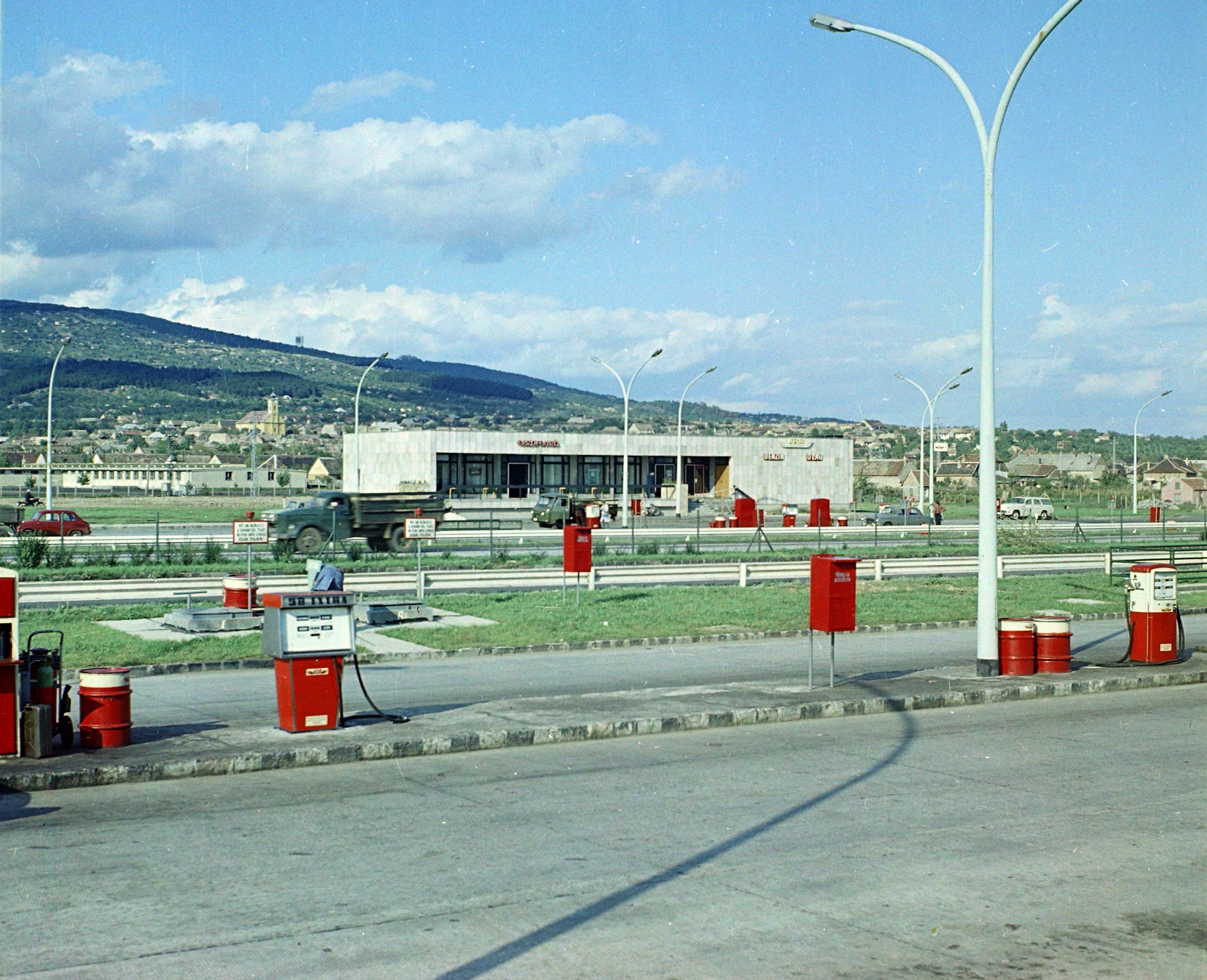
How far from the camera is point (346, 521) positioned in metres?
42.4

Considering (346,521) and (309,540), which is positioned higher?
(346,521)

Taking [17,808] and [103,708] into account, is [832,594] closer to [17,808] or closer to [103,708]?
[103,708]

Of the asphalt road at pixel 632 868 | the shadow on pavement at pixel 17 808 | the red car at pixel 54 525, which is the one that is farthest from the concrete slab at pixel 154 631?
the red car at pixel 54 525

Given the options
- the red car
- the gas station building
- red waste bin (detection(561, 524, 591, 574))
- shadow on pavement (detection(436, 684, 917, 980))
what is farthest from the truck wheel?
the gas station building

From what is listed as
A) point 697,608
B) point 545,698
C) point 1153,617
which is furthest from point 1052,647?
point 697,608

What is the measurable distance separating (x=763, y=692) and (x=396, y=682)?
4716 mm

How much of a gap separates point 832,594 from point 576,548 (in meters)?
10.2

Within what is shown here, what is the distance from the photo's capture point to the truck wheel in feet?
139

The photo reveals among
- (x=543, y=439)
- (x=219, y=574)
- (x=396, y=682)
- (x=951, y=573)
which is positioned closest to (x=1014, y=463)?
(x=543, y=439)

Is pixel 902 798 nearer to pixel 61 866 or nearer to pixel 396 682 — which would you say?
pixel 61 866

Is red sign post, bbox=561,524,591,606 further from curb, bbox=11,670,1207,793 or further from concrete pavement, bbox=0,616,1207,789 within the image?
curb, bbox=11,670,1207,793

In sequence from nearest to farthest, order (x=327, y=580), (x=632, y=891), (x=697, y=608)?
(x=632, y=891) < (x=327, y=580) < (x=697, y=608)

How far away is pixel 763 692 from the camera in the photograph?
583 inches

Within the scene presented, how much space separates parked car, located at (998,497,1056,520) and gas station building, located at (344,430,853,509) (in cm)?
1988
